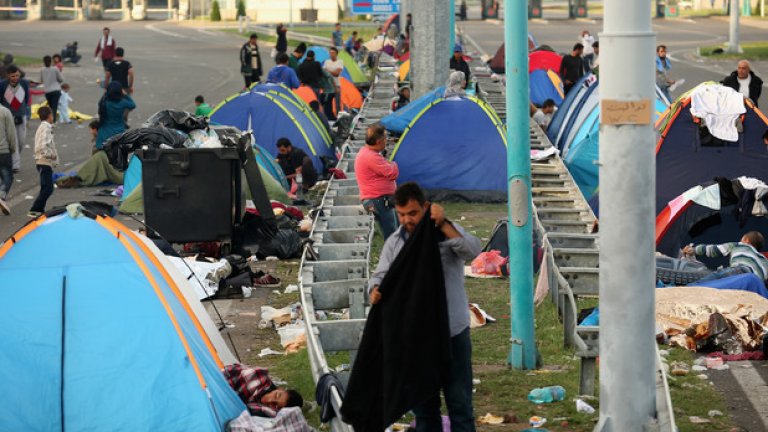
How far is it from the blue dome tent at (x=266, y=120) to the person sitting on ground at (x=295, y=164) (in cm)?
81

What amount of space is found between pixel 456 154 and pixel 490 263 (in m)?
5.13

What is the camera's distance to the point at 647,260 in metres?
8.09

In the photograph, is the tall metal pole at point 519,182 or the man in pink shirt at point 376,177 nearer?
the tall metal pole at point 519,182

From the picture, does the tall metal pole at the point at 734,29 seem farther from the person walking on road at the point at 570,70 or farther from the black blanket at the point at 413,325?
the black blanket at the point at 413,325

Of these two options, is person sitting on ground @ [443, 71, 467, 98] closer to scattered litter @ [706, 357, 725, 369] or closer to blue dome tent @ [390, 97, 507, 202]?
blue dome tent @ [390, 97, 507, 202]

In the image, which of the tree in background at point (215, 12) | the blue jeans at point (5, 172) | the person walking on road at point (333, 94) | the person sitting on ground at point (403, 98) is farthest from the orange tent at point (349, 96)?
the tree in background at point (215, 12)

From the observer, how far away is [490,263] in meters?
15.1

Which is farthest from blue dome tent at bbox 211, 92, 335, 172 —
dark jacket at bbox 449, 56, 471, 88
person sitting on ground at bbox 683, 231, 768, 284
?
person sitting on ground at bbox 683, 231, 768, 284

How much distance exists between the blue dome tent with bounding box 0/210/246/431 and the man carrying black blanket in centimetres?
128

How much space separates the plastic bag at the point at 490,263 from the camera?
49.4 ft

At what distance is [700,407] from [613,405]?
2.06 m

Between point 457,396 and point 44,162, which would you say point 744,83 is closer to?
point 44,162

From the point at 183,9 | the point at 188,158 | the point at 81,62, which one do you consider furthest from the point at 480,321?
the point at 183,9

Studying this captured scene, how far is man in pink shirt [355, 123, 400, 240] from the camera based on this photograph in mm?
14719
